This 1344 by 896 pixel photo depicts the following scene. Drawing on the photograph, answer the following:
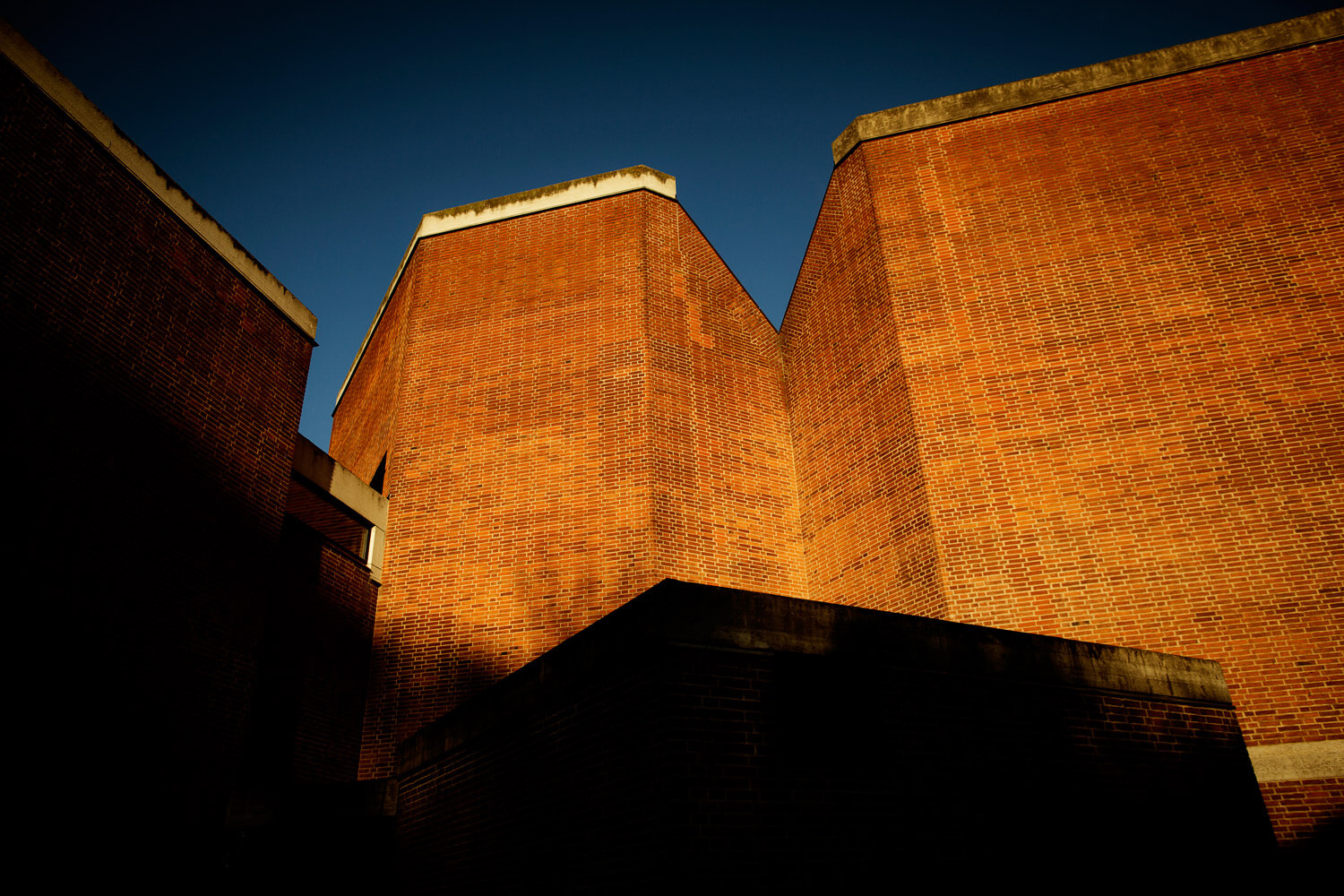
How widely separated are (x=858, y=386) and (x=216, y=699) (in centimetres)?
911

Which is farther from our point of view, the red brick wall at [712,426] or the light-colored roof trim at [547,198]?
the light-colored roof trim at [547,198]

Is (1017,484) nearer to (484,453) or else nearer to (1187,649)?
(1187,649)

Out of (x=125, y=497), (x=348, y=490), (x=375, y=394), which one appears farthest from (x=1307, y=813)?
(x=375, y=394)

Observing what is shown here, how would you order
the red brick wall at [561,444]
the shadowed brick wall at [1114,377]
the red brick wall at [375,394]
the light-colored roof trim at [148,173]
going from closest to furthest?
the light-colored roof trim at [148,173] → the shadowed brick wall at [1114,377] → the red brick wall at [561,444] → the red brick wall at [375,394]

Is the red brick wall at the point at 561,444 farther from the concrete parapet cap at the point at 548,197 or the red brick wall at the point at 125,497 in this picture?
the red brick wall at the point at 125,497

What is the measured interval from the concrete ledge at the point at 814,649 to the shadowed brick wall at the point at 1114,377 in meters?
2.31

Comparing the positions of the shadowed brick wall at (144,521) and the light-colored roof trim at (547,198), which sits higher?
the light-colored roof trim at (547,198)

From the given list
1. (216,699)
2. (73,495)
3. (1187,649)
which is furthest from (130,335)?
(1187,649)

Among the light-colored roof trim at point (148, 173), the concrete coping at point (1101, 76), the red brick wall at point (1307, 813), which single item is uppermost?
the concrete coping at point (1101, 76)

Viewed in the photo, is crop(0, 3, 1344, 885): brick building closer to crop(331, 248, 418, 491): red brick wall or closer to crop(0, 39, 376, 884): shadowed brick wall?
crop(0, 39, 376, 884): shadowed brick wall

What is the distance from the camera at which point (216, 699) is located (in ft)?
29.1

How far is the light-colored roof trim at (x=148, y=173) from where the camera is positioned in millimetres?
8719

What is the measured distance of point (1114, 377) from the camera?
36.3 ft

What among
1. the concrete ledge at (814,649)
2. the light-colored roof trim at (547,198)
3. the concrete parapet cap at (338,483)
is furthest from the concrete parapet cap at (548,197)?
the concrete ledge at (814,649)
